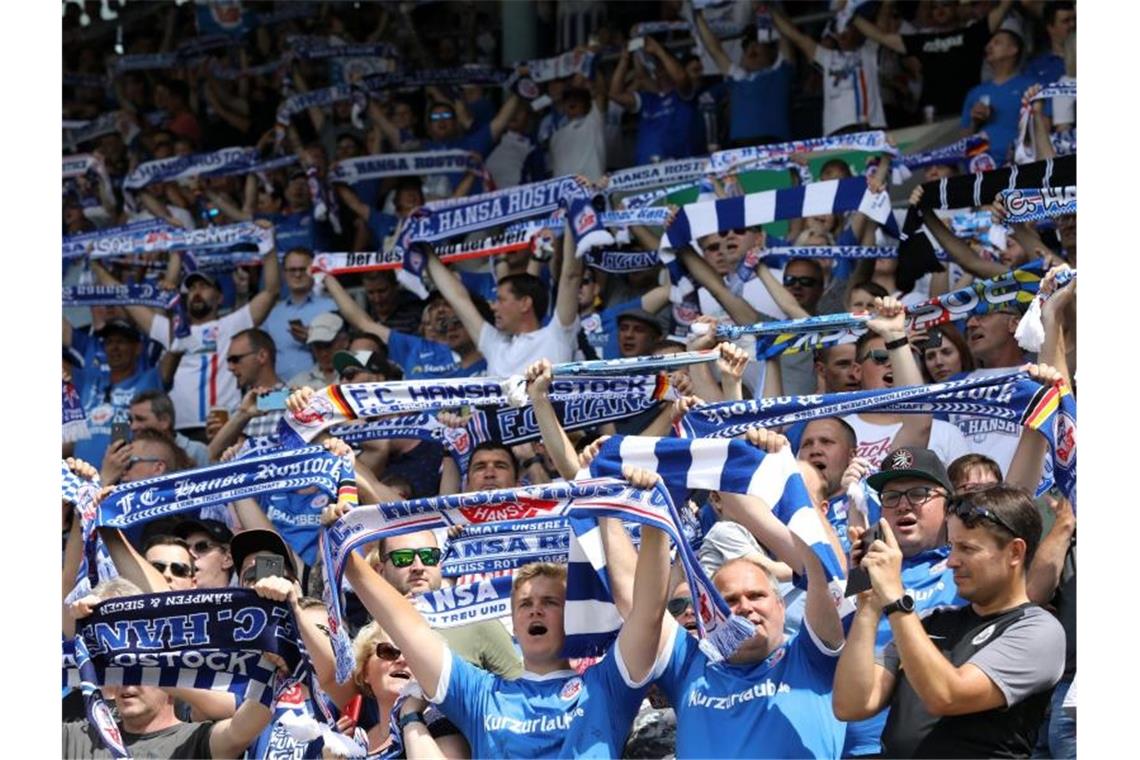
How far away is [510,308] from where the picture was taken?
36.5ft

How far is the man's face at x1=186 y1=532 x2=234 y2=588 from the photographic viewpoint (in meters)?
9.12

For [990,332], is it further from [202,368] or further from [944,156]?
[202,368]

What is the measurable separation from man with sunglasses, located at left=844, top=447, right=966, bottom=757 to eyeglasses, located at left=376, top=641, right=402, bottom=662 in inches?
69.3

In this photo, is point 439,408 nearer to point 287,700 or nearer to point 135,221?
point 287,700

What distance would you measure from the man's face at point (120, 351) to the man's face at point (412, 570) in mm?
5231

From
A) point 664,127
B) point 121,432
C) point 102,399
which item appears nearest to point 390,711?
point 121,432

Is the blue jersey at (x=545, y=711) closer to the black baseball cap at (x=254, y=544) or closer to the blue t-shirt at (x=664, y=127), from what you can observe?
the black baseball cap at (x=254, y=544)

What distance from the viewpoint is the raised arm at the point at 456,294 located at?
453 inches

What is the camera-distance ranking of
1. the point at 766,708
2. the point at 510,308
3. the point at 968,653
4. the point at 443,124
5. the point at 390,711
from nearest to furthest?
the point at 968,653 → the point at 766,708 → the point at 390,711 → the point at 510,308 → the point at 443,124

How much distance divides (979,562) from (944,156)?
250 inches

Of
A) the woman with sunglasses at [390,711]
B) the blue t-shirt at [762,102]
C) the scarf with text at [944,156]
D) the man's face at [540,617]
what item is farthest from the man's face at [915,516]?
the blue t-shirt at [762,102]

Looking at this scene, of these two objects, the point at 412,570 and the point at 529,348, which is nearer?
the point at 412,570

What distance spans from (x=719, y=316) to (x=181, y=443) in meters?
3.13

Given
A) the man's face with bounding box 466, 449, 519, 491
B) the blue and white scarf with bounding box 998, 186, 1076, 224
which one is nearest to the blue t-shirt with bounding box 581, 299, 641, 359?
the man's face with bounding box 466, 449, 519, 491
